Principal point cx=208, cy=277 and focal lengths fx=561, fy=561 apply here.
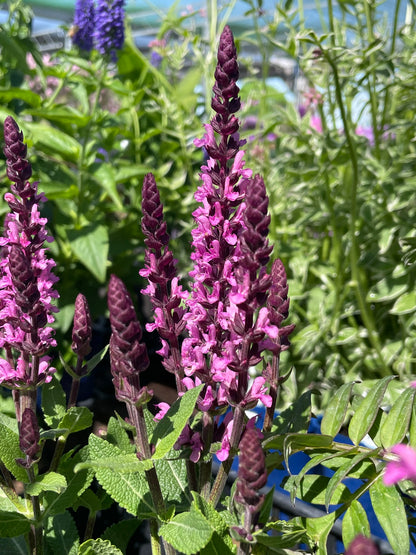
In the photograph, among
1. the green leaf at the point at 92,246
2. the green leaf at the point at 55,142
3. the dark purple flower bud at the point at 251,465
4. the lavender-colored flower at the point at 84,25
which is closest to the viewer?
the dark purple flower bud at the point at 251,465

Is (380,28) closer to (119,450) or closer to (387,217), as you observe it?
(387,217)

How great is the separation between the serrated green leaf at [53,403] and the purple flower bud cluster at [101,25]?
1.11 m

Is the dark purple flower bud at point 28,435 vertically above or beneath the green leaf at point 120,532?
above

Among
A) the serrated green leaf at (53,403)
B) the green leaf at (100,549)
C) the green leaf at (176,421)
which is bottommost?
the green leaf at (100,549)

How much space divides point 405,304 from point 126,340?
37.4 inches

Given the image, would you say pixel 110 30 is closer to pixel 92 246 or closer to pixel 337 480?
pixel 92 246

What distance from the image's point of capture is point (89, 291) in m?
1.68

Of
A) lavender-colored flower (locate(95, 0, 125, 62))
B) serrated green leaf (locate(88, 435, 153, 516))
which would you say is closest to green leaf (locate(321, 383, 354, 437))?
serrated green leaf (locate(88, 435, 153, 516))

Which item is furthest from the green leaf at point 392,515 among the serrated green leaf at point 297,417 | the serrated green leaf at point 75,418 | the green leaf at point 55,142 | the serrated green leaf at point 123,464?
the green leaf at point 55,142

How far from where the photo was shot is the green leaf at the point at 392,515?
1.71 ft

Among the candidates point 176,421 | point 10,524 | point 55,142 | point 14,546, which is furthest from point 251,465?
point 55,142

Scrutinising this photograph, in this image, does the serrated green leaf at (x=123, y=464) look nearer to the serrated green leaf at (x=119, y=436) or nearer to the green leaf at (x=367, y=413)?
the serrated green leaf at (x=119, y=436)

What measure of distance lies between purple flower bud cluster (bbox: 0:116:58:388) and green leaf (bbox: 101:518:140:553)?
0.75ft

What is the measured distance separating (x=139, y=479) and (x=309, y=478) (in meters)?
0.20
